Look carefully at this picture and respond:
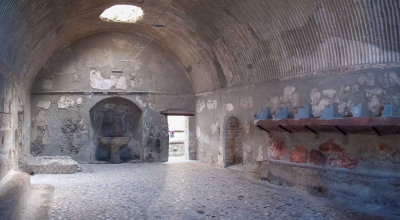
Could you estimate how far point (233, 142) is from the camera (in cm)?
1198

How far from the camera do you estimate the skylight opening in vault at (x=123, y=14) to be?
38.6ft

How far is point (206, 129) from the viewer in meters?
13.3

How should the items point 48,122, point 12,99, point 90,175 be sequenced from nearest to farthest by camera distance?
point 12,99, point 90,175, point 48,122

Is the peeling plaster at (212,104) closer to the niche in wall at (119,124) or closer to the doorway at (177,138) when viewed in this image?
the doorway at (177,138)

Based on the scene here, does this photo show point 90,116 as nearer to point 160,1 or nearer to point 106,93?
point 106,93

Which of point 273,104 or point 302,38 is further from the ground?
point 302,38

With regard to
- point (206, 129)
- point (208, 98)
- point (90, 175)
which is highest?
point (208, 98)

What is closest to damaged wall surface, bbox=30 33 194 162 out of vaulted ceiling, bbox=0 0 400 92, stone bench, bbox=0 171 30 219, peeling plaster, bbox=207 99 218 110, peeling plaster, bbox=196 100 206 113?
peeling plaster, bbox=196 100 206 113

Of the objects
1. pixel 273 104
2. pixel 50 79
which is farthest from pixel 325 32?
pixel 50 79

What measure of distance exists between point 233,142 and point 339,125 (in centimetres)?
541

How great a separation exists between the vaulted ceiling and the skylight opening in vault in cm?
33

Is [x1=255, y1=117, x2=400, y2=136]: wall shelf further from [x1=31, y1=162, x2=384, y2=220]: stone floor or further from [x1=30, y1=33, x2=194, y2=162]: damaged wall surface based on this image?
[x1=30, y1=33, x2=194, y2=162]: damaged wall surface

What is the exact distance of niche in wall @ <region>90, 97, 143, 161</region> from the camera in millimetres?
13914

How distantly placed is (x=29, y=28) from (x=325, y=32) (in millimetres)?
6082
